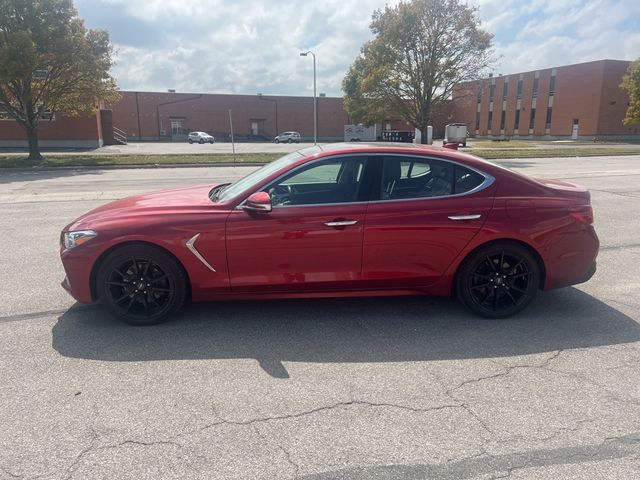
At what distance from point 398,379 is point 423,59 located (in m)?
26.8

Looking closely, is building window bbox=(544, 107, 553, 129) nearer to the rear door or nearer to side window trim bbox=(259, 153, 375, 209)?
the rear door

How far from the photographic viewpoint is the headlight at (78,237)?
12.4 ft

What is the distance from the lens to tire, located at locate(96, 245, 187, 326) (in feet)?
12.5

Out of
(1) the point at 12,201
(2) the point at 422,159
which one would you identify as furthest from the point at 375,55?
(2) the point at 422,159

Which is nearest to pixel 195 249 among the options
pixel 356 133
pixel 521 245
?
pixel 521 245

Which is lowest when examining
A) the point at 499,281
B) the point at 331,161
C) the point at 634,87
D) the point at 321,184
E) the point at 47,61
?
the point at 499,281

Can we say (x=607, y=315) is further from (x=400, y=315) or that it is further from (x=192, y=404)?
(x=192, y=404)

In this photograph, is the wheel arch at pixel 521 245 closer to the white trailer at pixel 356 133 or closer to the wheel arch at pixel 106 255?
the wheel arch at pixel 106 255

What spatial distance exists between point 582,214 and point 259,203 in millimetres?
2928

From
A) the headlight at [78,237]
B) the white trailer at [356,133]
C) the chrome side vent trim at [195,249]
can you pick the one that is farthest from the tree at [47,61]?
the white trailer at [356,133]

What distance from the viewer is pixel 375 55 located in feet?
89.0

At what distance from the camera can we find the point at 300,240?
3.83 meters

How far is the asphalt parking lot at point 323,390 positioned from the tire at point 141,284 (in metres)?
0.15

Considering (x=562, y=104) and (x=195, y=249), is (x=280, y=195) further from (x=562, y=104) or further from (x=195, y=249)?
(x=562, y=104)
